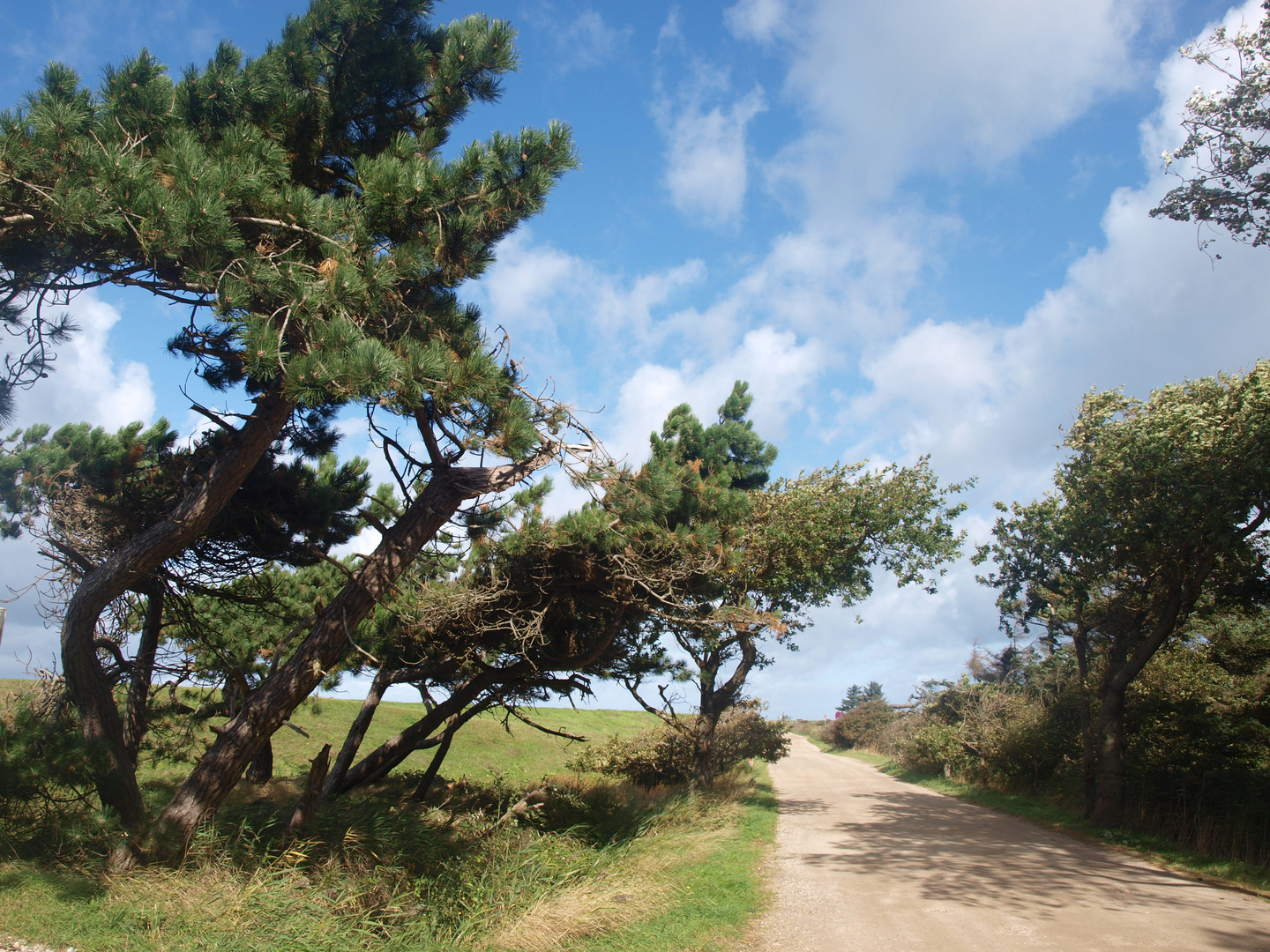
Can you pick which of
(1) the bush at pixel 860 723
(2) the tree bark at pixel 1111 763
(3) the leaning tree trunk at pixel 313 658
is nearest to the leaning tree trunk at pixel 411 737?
(3) the leaning tree trunk at pixel 313 658

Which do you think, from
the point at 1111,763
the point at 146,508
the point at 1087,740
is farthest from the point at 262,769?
the point at 1087,740

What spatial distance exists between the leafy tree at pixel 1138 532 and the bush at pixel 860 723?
24.8m

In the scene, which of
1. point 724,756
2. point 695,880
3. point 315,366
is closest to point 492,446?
point 315,366

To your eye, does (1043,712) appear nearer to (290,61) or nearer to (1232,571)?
(1232,571)

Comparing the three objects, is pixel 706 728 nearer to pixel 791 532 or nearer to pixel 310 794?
pixel 791 532

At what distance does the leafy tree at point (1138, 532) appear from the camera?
392 inches

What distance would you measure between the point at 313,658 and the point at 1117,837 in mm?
12506

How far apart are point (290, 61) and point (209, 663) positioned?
790 centimetres

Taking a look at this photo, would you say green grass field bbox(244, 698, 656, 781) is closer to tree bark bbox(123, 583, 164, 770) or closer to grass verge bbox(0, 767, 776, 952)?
tree bark bbox(123, 583, 164, 770)

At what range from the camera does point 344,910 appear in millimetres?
5246

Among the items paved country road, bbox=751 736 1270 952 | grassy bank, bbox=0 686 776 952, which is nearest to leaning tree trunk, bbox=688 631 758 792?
paved country road, bbox=751 736 1270 952

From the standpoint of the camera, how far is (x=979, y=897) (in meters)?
7.02

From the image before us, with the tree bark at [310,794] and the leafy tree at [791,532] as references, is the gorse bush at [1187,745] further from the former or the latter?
the tree bark at [310,794]

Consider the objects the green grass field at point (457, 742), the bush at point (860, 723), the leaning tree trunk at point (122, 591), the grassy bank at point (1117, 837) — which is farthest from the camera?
the bush at point (860, 723)
